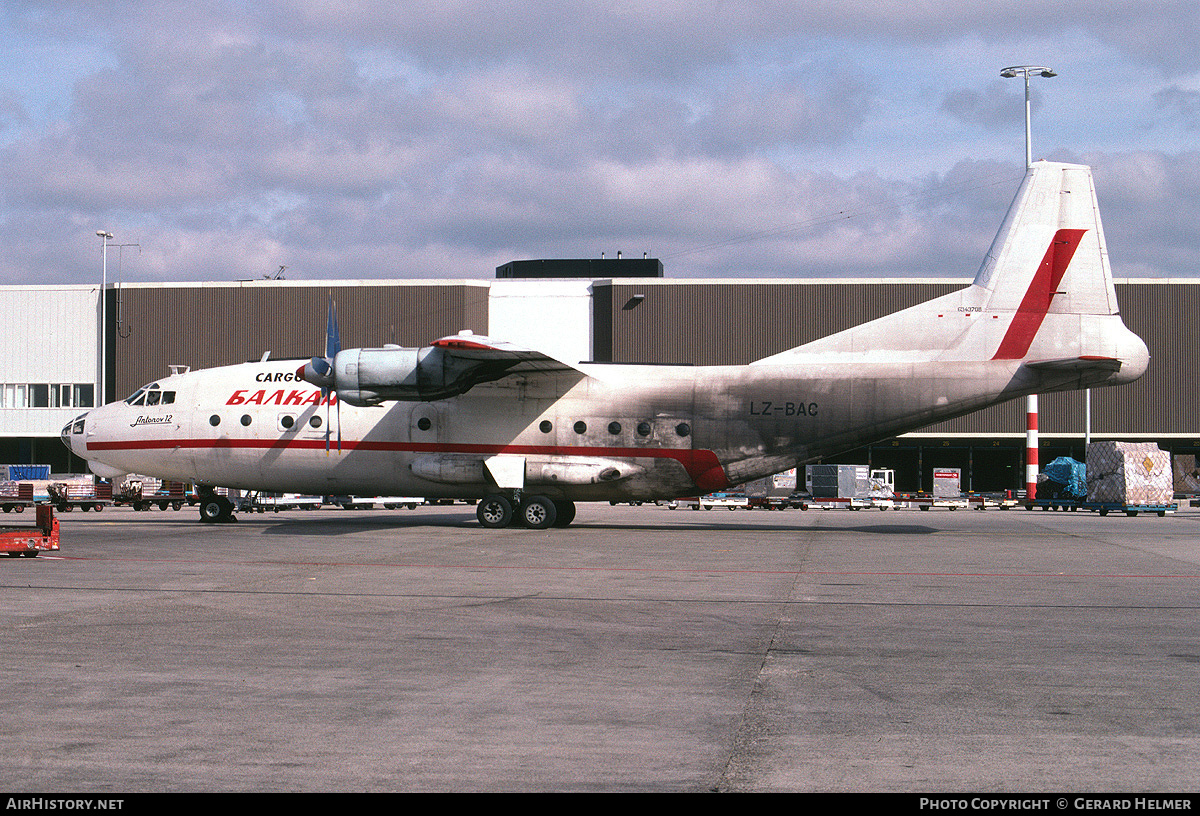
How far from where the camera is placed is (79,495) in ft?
142

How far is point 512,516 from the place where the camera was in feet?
93.1

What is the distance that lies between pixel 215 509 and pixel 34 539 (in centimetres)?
1091

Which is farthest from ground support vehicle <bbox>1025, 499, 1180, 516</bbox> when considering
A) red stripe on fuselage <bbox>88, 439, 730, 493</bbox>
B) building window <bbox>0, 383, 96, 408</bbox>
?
building window <bbox>0, 383, 96, 408</bbox>

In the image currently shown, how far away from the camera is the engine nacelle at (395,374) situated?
1025 inches

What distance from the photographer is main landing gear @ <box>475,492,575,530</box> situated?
92.0 ft

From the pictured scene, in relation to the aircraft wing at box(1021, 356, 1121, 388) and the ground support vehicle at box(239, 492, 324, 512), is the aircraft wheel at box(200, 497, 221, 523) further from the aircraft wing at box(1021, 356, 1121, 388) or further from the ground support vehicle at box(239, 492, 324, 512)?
the aircraft wing at box(1021, 356, 1121, 388)

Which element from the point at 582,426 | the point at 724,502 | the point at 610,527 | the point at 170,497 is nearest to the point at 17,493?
the point at 170,497

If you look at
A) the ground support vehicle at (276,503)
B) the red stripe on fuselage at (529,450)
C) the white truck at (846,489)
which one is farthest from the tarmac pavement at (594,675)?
the white truck at (846,489)

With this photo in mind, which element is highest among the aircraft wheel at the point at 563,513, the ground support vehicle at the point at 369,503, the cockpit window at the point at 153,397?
the cockpit window at the point at 153,397

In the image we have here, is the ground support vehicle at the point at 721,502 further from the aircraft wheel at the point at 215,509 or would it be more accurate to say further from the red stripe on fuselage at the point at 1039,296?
the aircraft wheel at the point at 215,509

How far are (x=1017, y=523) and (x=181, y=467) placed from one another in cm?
2595

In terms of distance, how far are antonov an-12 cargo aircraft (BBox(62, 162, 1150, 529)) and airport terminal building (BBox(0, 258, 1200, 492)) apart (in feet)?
106

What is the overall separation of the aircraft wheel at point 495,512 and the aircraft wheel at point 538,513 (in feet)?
1.36

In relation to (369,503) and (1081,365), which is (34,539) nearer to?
(1081,365)
